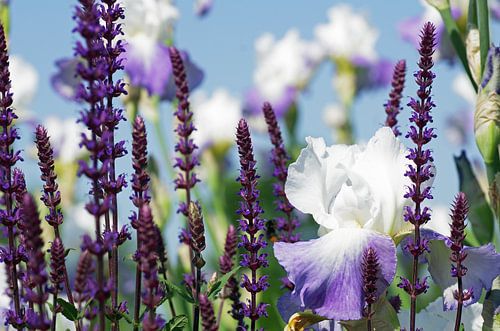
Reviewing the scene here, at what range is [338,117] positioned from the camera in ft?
17.7

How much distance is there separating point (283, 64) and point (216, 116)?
0.69 metres

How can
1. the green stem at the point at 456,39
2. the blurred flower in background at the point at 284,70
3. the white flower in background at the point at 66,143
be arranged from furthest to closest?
the blurred flower in background at the point at 284,70 < the white flower in background at the point at 66,143 < the green stem at the point at 456,39

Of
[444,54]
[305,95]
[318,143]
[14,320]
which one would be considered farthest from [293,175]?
[305,95]

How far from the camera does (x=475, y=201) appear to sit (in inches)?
63.2

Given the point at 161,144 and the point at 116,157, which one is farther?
the point at 161,144

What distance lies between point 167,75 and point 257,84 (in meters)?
2.78

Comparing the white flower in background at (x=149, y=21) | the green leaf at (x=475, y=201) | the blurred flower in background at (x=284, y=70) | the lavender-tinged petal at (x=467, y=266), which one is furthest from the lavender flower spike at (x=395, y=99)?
the blurred flower in background at (x=284, y=70)

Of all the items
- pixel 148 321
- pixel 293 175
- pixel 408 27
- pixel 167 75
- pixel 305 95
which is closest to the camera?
pixel 148 321

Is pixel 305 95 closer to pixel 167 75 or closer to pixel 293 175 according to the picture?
pixel 167 75

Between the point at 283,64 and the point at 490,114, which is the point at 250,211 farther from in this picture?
the point at 283,64

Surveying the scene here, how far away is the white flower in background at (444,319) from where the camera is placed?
125 centimetres

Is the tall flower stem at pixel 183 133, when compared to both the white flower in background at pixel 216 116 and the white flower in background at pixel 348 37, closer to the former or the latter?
the white flower in background at pixel 216 116

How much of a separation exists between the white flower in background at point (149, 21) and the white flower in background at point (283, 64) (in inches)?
78.3

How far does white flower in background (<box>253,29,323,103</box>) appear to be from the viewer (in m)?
4.99
